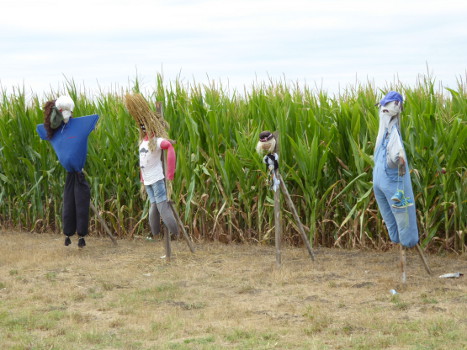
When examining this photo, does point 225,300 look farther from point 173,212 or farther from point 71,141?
point 71,141

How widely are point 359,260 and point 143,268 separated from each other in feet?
8.50

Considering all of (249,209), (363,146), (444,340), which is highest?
(363,146)

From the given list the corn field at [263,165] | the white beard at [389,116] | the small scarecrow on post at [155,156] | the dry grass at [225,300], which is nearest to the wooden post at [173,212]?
the small scarecrow on post at [155,156]

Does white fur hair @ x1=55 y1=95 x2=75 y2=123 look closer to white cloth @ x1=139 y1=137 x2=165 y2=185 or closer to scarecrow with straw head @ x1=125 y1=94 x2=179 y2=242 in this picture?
scarecrow with straw head @ x1=125 y1=94 x2=179 y2=242

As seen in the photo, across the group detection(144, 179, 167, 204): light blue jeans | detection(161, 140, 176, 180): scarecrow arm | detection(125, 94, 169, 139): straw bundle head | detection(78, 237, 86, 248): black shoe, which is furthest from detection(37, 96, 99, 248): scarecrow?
detection(161, 140, 176, 180): scarecrow arm

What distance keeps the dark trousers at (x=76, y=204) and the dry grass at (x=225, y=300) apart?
37 cm

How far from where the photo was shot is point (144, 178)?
357 inches

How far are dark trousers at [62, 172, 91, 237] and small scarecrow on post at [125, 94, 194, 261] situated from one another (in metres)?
1.28

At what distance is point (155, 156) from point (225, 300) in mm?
2292

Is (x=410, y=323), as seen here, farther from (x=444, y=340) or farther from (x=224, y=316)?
(x=224, y=316)

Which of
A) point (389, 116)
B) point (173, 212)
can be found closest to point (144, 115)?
point (173, 212)

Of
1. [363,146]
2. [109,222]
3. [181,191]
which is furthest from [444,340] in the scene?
[109,222]

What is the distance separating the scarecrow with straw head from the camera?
29.0ft

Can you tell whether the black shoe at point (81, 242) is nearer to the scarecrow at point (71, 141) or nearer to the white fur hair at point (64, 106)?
the scarecrow at point (71, 141)
